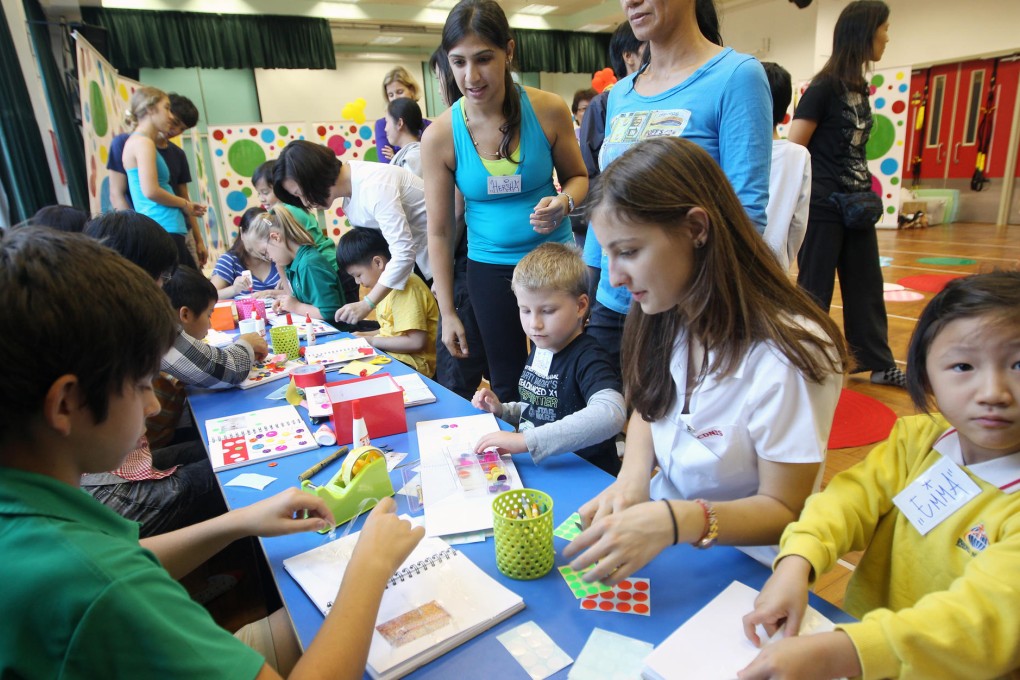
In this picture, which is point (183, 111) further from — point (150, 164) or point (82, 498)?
point (82, 498)

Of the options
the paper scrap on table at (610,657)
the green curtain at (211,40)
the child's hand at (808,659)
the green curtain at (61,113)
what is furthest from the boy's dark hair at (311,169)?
the green curtain at (211,40)

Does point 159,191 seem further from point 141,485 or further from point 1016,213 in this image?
point 1016,213

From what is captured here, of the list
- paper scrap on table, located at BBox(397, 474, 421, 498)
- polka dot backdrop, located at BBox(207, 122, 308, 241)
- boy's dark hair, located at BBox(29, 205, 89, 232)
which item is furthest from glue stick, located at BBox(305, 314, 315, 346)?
polka dot backdrop, located at BBox(207, 122, 308, 241)

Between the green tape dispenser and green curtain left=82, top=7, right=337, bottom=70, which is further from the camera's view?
green curtain left=82, top=7, right=337, bottom=70

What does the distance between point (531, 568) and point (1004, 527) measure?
0.60 metres

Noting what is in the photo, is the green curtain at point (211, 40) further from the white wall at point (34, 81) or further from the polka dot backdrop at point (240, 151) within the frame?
the white wall at point (34, 81)

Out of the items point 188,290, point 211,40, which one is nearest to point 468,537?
point 188,290

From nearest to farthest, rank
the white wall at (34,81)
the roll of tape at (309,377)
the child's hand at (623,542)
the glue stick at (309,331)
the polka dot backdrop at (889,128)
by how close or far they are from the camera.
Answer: the child's hand at (623,542)
the roll of tape at (309,377)
the glue stick at (309,331)
the white wall at (34,81)
the polka dot backdrop at (889,128)

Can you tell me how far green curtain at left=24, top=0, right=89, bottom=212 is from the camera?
4586 mm

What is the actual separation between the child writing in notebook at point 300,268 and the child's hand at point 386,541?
2.11 m

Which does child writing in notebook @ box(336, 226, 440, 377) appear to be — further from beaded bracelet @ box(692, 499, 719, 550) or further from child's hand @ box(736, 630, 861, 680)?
child's hand @ box(736, 630, 861, 680)

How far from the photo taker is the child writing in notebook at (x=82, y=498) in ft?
1.83

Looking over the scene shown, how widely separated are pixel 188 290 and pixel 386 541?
4.97ft

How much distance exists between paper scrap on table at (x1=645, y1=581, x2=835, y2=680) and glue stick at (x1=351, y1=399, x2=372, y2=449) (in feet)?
2.55
